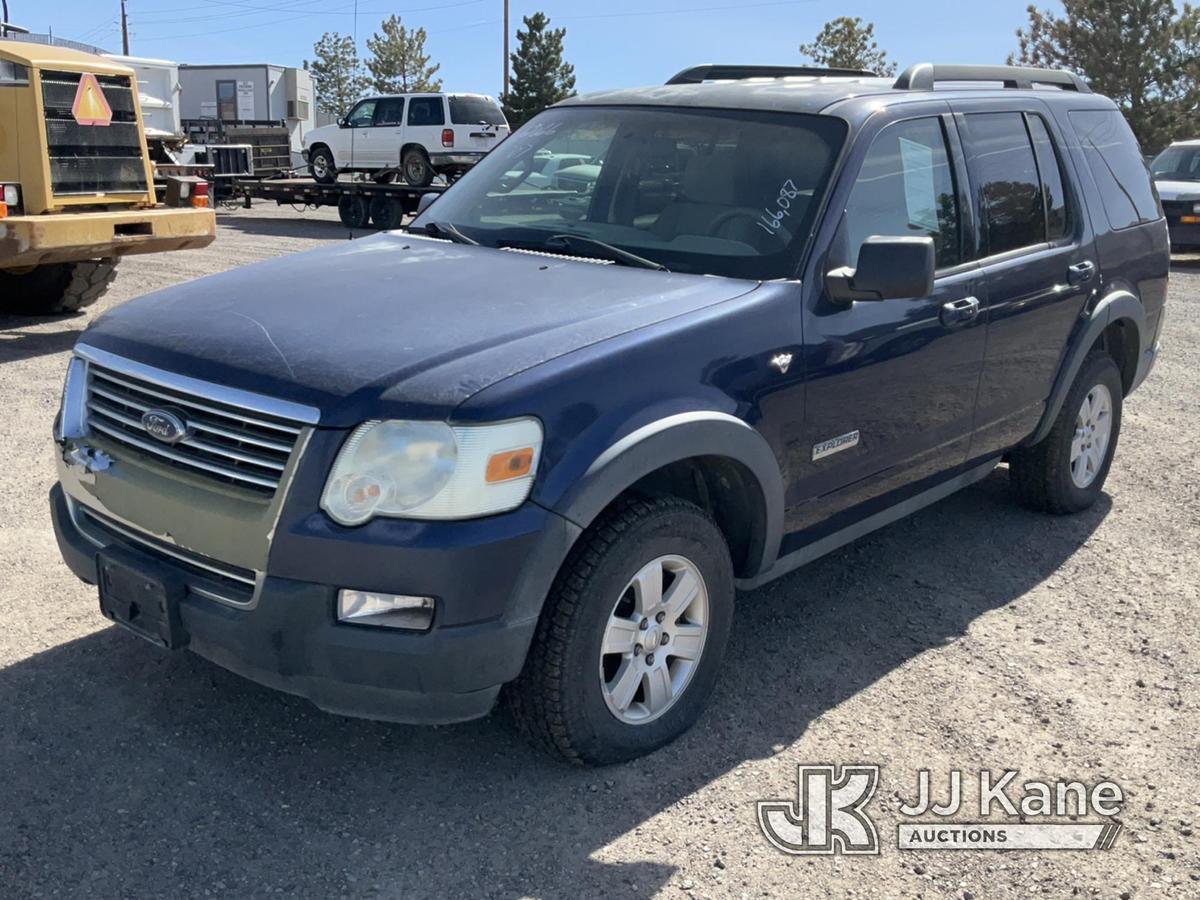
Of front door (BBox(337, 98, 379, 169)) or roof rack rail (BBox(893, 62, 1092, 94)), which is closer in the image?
roof rack rail (BBox(893, 62, 1092, 94))

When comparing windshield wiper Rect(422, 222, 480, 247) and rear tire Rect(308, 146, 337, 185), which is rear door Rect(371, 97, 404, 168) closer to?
A: rear tire Rect(308, 146, 337, 185)

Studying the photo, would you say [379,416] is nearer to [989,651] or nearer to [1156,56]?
[989,651]

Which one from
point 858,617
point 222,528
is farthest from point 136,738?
point 858,617

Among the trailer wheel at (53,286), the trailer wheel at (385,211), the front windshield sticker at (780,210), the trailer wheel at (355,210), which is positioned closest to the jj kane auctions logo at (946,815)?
the front windshield sticker at (780,210)

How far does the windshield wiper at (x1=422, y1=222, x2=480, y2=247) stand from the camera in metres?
4.37

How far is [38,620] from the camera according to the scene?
4230mm

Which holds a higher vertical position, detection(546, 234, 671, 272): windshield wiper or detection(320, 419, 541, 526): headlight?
detection(546, 234, 671, 272): windshield wiper

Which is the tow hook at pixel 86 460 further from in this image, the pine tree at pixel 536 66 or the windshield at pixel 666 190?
the pine tree at pixel 536 66

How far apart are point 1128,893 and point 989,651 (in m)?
1.36

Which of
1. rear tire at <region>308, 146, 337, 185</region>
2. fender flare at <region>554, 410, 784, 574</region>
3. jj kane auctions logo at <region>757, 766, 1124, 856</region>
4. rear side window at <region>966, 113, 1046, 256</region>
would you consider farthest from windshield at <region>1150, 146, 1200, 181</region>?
jj kane auctions logo at <region>757, 766, 1124, 856</region>

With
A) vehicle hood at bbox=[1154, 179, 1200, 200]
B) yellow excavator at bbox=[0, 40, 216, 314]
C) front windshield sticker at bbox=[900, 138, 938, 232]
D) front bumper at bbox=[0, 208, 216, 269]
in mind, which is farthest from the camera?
vehicle hood at bbox=[1154, 179, 1200, 200]

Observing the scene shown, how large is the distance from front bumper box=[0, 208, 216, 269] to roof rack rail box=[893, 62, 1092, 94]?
6.26m

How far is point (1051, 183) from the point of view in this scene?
5078mm

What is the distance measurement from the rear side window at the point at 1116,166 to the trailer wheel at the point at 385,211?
16.5 meters
